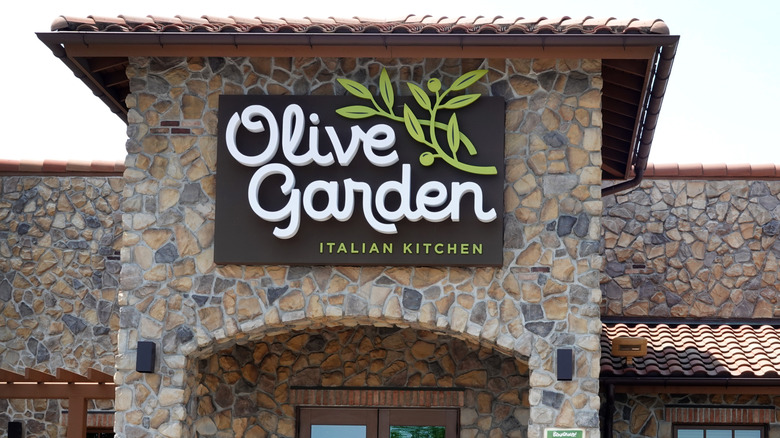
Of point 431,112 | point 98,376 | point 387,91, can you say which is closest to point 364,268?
point 431,112

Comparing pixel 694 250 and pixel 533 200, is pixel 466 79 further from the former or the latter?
pixel 694 250

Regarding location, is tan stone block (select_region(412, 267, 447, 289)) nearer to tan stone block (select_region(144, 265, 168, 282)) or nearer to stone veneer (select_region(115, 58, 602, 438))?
stone veneer (select_region(115, 58, 602, 438))

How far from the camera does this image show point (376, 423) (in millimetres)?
14641

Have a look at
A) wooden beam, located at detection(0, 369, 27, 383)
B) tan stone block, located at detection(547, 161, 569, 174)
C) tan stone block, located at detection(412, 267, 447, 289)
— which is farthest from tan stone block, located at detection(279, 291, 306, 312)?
wooden beam, located at detection(0, 369, 27, 383)

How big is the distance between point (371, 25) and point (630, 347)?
5.64 metres

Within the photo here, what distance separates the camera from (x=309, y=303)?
12.0 m

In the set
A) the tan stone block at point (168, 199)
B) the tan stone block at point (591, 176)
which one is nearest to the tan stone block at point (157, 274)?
the tan stone block at point (168, 199)

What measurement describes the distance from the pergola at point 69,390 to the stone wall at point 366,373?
1.71 m

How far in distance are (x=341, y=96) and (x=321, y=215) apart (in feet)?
4.77

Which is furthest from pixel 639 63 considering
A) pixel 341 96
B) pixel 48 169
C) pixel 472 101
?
pixel 48 169

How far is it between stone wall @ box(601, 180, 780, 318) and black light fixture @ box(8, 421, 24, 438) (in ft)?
32.0

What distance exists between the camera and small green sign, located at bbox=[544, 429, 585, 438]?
11.8 meters

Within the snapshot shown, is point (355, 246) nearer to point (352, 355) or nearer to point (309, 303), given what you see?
point (309, 303)

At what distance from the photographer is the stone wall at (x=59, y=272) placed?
17.4 m
